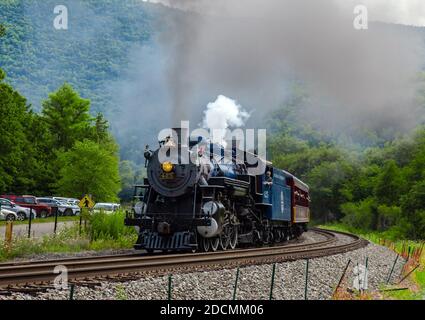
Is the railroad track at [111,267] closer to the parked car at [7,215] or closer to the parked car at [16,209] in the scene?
the parked car at [7,215]

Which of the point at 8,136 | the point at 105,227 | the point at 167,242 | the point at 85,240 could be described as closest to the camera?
the point at 167,242

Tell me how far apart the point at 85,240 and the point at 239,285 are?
10.2 meters

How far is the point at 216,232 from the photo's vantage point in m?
16.3

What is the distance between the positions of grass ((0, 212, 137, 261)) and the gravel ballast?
303 inches

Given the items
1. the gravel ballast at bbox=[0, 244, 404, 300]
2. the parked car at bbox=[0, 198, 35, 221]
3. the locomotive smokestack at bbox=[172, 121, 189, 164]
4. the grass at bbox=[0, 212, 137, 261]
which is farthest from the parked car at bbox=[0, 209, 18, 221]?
the gravel ballast at bbox=[0, 244, 404, 300]

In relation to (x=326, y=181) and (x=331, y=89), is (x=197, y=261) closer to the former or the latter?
(x=326, y=181)

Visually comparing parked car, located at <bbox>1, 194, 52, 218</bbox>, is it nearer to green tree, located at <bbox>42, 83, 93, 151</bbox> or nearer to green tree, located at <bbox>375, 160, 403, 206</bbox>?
green tree, located at <bbox>42, 83, 93, 151</bbox>

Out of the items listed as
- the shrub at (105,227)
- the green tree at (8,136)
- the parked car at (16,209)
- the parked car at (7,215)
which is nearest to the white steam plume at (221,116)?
the shrub at (105,227)

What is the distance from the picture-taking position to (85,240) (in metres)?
19.5

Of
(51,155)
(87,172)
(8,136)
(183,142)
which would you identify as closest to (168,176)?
(183,142)

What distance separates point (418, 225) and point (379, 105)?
73335mm

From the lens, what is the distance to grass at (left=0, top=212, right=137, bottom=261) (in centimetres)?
1709

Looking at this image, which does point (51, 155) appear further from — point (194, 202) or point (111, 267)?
point (111, 267)
